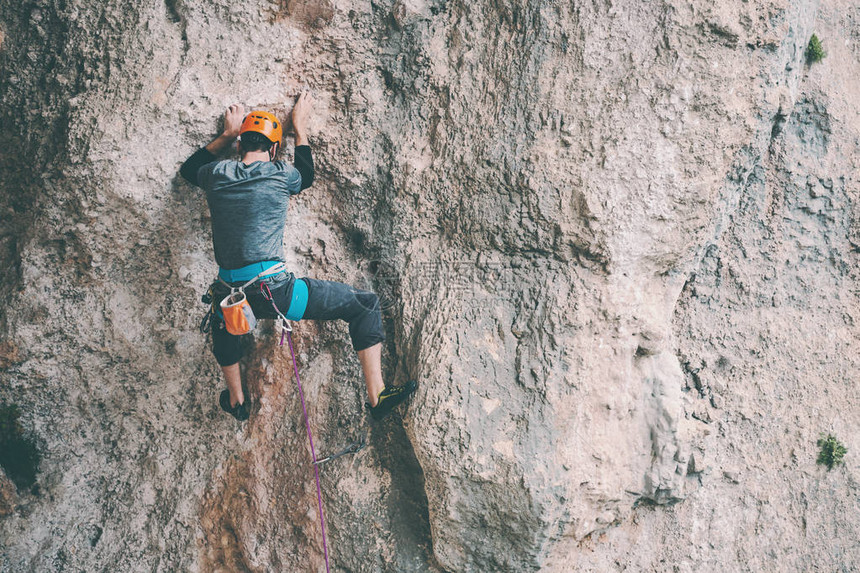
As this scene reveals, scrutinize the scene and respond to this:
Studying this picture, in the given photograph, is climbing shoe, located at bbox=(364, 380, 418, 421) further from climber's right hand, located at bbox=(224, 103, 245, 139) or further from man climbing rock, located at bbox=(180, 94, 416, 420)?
climber's right hand, located at bbox=(224, 103, 245, 139)

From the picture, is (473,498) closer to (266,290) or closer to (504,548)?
(504,548)

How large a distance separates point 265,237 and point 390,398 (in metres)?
1.16

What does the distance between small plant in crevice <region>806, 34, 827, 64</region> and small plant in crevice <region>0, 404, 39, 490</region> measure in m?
6.11

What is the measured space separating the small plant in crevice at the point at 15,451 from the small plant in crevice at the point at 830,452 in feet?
18.0

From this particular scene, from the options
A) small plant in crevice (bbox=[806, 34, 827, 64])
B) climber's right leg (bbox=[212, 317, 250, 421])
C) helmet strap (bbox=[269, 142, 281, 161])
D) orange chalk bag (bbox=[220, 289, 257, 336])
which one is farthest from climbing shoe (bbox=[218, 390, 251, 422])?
small plant in crevice (bbox=[806, 34, 827, 64])

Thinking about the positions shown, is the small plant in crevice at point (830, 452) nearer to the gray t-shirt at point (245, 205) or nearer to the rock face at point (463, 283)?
the rock face at point (463, 283)

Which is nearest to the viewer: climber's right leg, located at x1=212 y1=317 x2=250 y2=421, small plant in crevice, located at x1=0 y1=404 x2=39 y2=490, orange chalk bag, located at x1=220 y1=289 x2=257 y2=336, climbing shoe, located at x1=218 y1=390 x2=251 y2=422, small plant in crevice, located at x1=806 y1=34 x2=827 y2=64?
orange chalk bag, located at x1=220 y1=289 x2=257 y2=336

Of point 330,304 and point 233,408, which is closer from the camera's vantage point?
point 330,304

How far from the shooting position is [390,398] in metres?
3.60

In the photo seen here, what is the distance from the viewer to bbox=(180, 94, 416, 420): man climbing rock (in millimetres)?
3441

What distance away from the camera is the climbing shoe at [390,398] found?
3576 mm

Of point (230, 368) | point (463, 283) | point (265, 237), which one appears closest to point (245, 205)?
point (265, 237)

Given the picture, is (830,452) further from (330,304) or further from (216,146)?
(216,146)

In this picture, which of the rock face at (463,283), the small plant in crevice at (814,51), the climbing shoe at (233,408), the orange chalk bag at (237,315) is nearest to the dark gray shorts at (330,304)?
Answer: the orange chalk bag at (237,315)
